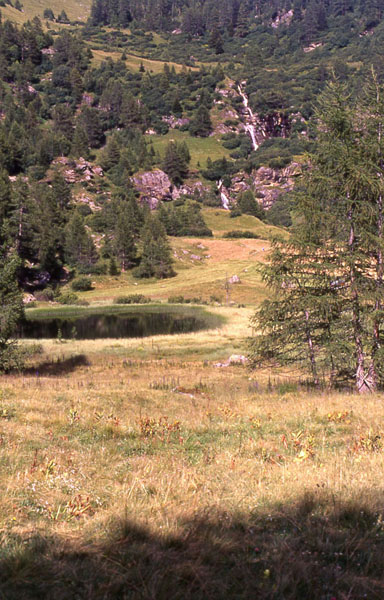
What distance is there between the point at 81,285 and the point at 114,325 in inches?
1286

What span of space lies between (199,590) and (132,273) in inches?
3432

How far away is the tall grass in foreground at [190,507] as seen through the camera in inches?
109

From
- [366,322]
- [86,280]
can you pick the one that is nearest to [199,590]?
[366,322]

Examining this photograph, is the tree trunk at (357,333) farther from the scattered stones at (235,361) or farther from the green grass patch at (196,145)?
the green grass patch at (196,145)

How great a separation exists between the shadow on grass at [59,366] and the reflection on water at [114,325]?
9.54 metres

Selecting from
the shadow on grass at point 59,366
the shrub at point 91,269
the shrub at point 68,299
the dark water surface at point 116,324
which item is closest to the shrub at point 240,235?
the shrub at point 91,269

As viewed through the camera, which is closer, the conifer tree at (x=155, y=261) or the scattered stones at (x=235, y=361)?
the scattered stones at (x=235, y=361)

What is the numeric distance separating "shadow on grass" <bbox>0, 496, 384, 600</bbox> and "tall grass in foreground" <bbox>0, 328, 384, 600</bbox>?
10 millimetres

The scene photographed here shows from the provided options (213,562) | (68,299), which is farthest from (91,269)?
(213,562)

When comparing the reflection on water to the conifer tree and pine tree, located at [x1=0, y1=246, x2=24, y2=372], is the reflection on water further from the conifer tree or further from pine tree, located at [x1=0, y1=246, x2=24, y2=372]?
the conifer tree

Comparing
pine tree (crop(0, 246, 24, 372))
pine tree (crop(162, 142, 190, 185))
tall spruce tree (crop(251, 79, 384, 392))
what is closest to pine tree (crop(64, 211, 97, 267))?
pine tree (crop(0, 246, 24, 372))

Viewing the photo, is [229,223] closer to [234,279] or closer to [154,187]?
[154,187]

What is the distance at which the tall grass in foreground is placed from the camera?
278 centimetres

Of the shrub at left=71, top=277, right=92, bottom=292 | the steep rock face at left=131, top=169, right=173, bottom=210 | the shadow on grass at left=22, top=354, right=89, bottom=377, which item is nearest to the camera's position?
the shadow on grass at left=22, top=354, right=89, bottom=377
